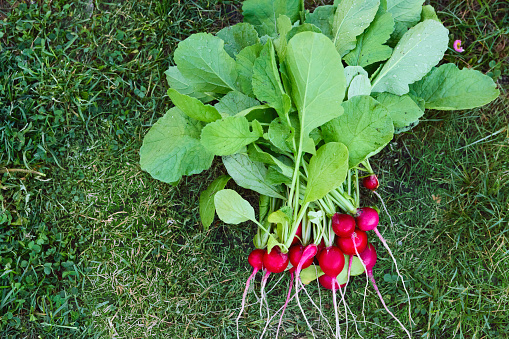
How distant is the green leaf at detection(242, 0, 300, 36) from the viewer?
129cm

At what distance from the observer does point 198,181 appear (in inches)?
59.1

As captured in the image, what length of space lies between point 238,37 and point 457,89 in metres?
0.82

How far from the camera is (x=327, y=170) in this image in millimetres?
1114

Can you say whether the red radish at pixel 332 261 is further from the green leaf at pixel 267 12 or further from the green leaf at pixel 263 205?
the green leaf at pixel 267 12

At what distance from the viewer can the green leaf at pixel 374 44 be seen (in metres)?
1.20

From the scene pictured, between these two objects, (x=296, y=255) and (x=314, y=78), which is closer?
(x=314, y=78)

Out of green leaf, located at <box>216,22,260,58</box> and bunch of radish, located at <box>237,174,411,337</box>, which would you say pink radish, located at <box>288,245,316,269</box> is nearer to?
bunch of radish, located at <box>237,174,411,337</box>

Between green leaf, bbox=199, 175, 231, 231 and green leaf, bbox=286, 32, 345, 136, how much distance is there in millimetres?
417

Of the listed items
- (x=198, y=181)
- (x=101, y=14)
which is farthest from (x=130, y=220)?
(x=101, y=14)

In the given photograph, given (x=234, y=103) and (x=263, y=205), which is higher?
(x=234, y=103)

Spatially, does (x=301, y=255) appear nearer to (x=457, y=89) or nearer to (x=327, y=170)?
(x=327, y=170)

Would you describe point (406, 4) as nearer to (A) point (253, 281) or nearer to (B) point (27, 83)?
(A) point (253, 281)

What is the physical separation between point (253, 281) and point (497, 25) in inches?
57.3

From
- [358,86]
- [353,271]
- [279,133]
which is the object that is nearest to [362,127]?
[358,86]
